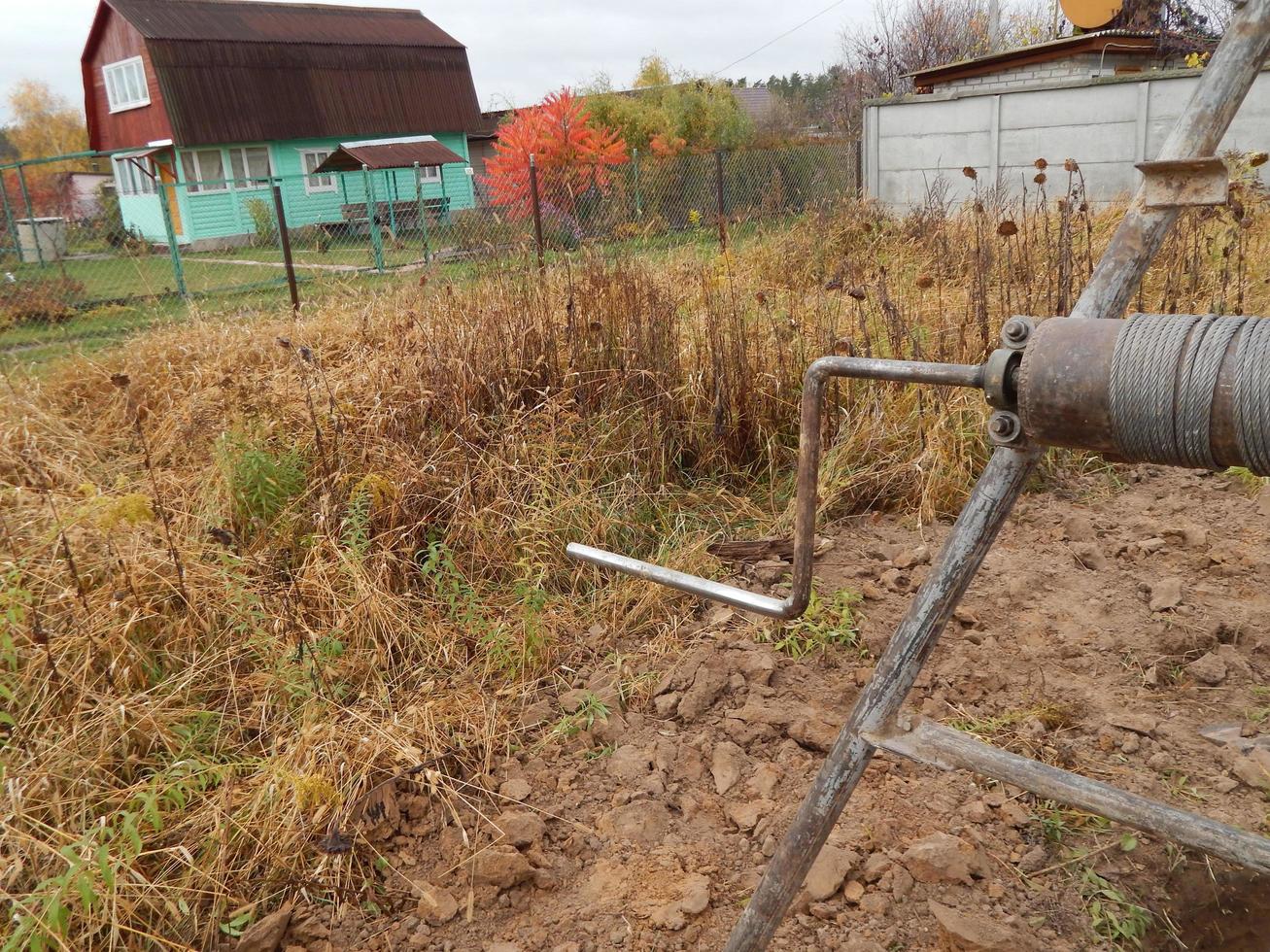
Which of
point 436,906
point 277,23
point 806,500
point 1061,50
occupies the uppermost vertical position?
point 277,23

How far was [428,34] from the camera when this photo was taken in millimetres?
24672

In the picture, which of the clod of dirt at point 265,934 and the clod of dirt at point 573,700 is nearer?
the clod of dirt at point 265,934

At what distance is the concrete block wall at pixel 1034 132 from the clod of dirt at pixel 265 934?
9488 millimetres

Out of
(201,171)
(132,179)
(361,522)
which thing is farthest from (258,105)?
(361,522)

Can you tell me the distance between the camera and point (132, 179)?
2281 centimetres

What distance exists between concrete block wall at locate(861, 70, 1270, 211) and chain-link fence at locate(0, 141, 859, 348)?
0.79 meters

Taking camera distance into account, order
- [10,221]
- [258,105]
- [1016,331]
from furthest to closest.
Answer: [258,105]
[10,221]
[1016,331]

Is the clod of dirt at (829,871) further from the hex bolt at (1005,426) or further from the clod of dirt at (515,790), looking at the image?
the hex bolt at (1005,426)

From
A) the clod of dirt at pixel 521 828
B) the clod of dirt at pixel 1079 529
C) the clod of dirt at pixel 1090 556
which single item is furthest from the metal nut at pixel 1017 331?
the clod of dirt at pixel 1079 529

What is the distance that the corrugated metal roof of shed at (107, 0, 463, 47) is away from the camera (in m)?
20.3

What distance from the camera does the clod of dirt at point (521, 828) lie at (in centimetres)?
238

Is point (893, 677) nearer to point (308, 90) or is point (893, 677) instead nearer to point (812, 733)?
point (812, 733)

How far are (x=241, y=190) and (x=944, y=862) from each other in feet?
72.8

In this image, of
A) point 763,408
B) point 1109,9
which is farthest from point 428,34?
point 763,408
